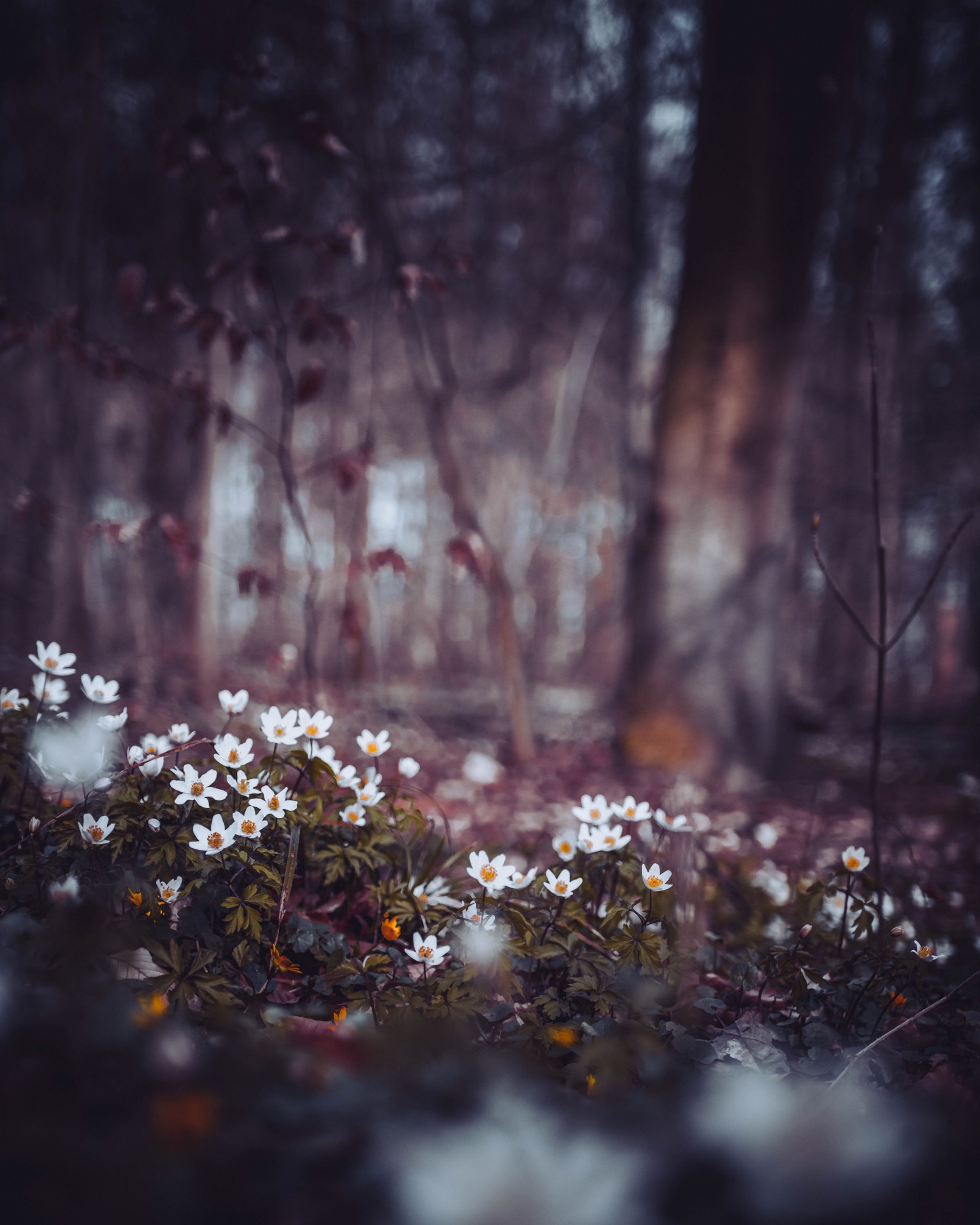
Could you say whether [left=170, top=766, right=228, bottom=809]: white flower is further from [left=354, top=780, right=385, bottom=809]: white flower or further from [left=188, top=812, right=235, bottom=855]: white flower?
[left=354, top=780, right=385, bottom=809]: white flower

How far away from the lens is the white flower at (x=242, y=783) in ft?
4.18

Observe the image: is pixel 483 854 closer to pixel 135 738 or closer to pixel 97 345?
pixel 135 738

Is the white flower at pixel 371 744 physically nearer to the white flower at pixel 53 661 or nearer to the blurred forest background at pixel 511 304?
the white flower at pixel 53 661

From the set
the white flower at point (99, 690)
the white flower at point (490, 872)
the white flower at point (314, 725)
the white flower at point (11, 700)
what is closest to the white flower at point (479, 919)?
the white flower at point (490, 872)

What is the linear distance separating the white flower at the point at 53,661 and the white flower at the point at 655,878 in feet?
4.65

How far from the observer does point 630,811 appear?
1571mm

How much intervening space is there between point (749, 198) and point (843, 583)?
31.0 feet

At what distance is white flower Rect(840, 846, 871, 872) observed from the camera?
1.46 m

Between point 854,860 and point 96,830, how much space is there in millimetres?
1639

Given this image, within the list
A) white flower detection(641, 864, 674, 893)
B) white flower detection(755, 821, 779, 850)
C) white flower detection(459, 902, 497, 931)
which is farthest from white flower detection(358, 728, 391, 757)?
white flower detection(755, 821, 779, 850)

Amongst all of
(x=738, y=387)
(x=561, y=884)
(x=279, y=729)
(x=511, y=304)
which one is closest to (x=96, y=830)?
(x=279, y=729)

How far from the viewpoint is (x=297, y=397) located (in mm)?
2498

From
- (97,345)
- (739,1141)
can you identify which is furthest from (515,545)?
(739,1141)

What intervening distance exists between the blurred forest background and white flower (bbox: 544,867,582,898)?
1626 mm
